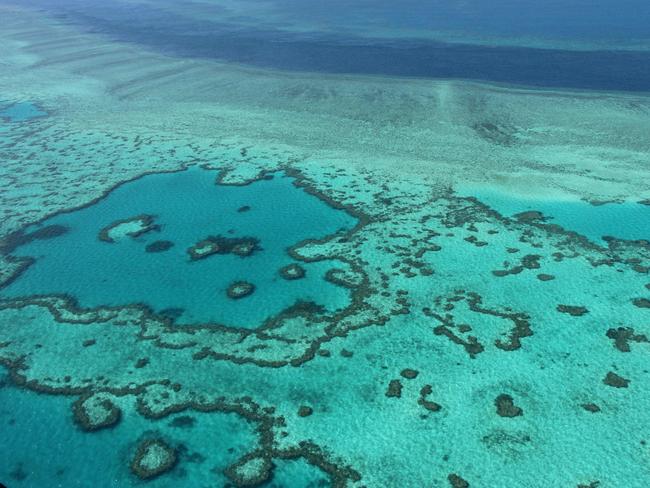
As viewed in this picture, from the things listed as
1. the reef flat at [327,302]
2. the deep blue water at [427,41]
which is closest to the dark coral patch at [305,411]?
the reef flat at [327,302]

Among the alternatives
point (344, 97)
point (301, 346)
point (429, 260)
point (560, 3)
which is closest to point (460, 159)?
point (429, 260)

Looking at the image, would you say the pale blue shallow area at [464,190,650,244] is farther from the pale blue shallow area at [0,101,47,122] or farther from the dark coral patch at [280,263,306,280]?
the pale blue shallow area at [0,101,47,122]

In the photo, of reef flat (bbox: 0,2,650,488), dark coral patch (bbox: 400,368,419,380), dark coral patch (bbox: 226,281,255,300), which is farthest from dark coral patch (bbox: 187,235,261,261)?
dark coral patch (bbox: 400,368,419,380)

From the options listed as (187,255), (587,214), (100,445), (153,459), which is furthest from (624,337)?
(187,255)

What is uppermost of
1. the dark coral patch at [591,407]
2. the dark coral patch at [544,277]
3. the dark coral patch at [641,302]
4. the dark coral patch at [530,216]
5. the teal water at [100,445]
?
the dark coral patch at [530,216]

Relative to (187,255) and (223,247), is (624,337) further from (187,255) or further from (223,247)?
(187,255)

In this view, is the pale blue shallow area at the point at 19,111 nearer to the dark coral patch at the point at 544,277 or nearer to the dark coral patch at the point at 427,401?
the dark coral patch at the point at 427,401

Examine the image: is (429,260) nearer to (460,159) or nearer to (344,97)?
(460,159)
